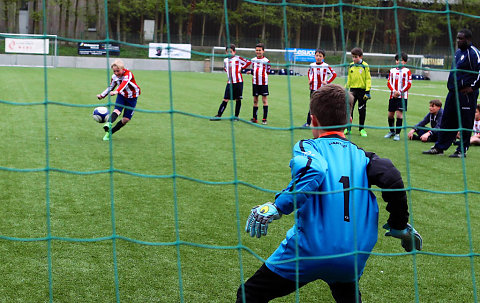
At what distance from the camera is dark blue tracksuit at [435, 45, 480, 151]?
25.2 feet

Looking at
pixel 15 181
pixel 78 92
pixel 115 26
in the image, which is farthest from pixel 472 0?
pixel 15 181

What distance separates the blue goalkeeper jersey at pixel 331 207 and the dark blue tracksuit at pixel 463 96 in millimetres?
5560

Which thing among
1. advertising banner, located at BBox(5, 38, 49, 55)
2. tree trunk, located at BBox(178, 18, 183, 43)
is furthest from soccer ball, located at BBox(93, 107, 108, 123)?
tree trunk, located at BBox(178, 18, 183, 43)

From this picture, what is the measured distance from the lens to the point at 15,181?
5996 millimetres

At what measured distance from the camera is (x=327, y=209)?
2.37 m

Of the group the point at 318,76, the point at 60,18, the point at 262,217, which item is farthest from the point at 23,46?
the point at 262,217

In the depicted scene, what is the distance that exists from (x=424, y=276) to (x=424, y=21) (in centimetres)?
5220

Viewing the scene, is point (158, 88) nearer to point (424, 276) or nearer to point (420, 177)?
point (420, 177)

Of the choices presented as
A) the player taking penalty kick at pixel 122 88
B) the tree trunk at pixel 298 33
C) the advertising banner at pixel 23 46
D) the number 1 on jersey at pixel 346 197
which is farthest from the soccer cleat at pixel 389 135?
the tree trunk at pixel 298 33

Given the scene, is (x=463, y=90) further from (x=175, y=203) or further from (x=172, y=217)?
(x=175, y=203)

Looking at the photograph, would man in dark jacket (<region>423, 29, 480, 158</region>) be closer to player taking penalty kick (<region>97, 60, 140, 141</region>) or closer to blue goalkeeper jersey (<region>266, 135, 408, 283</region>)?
player taking penalty kick (<region>97, 60, 140, 141</region>)

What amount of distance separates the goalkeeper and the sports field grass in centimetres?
33

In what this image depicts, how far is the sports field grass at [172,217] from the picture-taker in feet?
11.3

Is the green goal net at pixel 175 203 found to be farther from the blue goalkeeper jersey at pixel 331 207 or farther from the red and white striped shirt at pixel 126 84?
the red and white striped shirt at pixel 126 84
